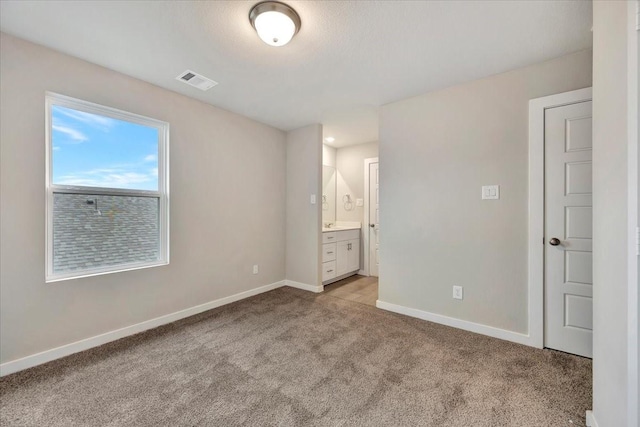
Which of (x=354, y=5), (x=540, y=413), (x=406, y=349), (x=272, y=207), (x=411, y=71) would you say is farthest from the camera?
(x=272, y=207)

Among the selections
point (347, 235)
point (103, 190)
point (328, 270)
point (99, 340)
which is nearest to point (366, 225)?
point (347, 235)

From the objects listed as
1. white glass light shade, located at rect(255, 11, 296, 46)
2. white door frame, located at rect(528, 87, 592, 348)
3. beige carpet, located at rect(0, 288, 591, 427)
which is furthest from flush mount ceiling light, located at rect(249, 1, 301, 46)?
beige carpet, located at rect(0, 288, 591, 427)

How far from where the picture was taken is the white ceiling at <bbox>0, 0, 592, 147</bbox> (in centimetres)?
161

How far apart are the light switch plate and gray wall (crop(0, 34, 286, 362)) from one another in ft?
8.60

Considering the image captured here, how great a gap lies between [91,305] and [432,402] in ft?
8.73

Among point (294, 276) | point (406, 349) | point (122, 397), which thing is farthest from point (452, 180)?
point (122, 397)

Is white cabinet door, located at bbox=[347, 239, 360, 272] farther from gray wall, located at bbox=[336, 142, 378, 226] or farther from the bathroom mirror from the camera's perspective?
the bathroom mirror

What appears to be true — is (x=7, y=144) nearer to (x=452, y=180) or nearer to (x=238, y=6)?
(x=238, y=6)

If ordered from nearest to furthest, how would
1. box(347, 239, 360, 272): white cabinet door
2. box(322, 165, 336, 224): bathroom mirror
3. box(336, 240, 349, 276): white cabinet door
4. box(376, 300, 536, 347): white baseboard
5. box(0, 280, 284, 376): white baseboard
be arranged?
1. box(0, 280, 284, 376): white baseboard
2. box(376, 300, 536, 347): white baseboard
3. box(336, 240, 349, 276): white cabinet door
4. box(347, 239, 360, 272): white cabinet door
5. box(322, 165, 336, 224): bathroom mirror

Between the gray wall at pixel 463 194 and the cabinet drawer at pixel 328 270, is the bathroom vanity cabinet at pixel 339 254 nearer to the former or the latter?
the cabinet drawer at pixel 328 270

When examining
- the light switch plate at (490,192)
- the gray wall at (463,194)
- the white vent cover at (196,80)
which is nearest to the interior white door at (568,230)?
the gray wall at (463,194)

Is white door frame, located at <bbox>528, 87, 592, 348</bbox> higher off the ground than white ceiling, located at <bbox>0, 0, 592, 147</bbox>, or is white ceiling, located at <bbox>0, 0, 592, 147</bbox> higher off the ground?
white ceiling, located at <bbox>0, 0, 592, 147</bbox>

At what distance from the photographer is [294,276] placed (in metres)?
3.98

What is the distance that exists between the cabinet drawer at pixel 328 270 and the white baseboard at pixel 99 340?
4.15 feet
